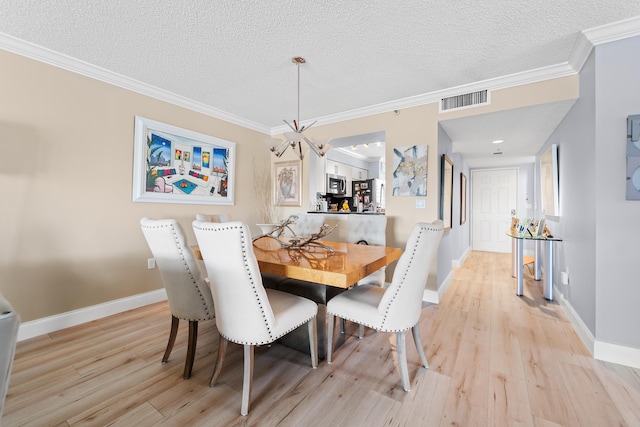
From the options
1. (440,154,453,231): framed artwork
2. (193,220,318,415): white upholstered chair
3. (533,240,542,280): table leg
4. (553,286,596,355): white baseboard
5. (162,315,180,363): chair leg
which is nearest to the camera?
(193,220,318,415): white upholstered chair

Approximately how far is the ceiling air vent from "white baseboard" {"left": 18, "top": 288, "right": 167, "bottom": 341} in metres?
3.96

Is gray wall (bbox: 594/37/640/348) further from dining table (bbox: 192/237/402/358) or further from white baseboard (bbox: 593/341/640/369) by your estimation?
dining table (bbox: 192/237/402/358)

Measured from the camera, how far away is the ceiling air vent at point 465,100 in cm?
288

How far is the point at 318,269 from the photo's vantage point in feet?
5.00

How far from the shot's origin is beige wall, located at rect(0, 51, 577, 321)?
2238 millimetres

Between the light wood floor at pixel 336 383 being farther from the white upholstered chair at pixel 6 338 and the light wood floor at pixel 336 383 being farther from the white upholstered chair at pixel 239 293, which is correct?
the white upholstered chair at pixel 6 338

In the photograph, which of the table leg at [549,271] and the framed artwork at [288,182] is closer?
the table leg at [549,271]

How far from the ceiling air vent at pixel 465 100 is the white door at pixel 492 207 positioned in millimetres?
4290

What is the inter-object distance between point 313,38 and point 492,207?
6117mm

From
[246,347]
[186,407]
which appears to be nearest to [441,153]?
[246,347]

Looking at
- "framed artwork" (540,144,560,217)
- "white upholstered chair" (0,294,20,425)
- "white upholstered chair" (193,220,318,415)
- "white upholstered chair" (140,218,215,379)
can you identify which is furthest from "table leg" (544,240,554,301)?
"white upholstered chair" (0,294,20,425)

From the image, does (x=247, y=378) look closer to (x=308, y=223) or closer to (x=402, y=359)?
(x=402, y=359)

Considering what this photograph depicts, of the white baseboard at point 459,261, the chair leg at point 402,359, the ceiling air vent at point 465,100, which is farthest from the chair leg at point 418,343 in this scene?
the white baseboard at point 459,261

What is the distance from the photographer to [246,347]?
1.50 m
